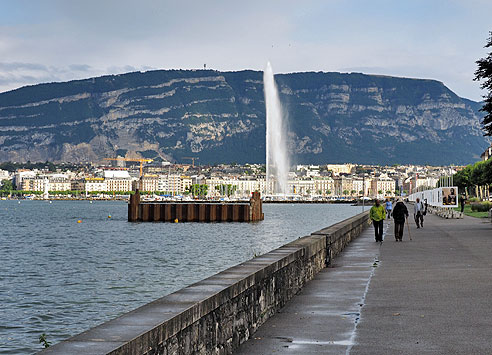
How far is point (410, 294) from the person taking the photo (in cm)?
1566

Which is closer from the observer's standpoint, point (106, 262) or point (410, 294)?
point (410, 294)

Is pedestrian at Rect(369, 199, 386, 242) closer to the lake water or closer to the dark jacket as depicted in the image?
the dark jacket

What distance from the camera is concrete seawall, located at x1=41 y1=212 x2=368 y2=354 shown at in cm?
691

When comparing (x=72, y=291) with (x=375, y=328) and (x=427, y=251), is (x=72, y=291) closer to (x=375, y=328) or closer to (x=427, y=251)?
(x=427, y=251)

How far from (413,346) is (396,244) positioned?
21.9 m

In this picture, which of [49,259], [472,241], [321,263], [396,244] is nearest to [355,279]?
[321,263]

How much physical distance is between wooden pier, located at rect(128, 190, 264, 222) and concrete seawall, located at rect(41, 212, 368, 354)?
332ft

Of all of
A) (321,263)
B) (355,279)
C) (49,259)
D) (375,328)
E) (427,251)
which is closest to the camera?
(375,328)

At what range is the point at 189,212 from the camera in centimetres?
11781

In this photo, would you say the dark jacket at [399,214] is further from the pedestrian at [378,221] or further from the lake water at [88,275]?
the lake water at [88,275]

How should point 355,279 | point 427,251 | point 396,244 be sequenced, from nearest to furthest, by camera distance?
1. point 355,279
2. point 427,251
3. point 396,244

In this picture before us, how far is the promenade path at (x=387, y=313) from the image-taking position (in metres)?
10.5

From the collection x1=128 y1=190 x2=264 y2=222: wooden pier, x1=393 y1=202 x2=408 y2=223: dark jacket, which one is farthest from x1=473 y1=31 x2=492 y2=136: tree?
x1=128 y1=190 x2=264 y2=222: wooden pier

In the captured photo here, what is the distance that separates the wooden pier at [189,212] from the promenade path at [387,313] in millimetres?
93950
